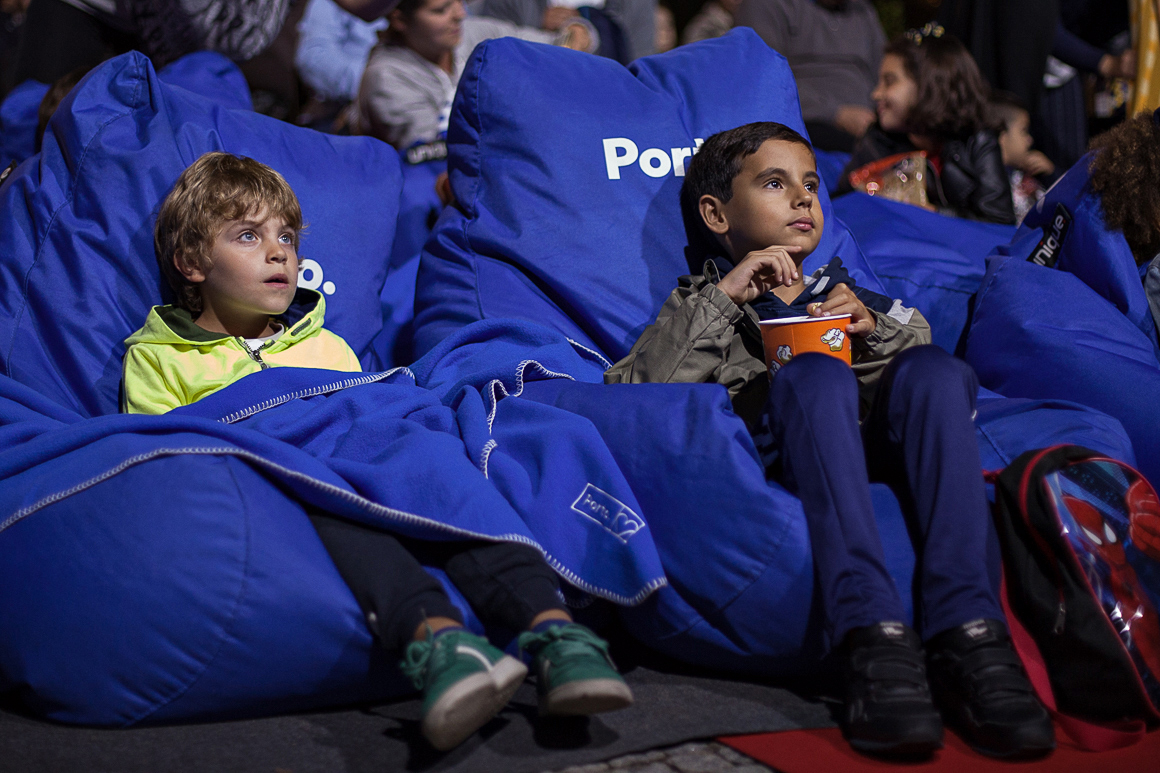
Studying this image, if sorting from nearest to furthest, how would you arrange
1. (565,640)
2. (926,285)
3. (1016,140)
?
1. (565,640)
2. (926,285)
3. (1016,140)

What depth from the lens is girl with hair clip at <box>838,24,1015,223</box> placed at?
346 cm

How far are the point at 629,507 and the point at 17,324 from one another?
51.5 inches

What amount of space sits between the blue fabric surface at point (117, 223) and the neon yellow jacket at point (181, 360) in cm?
10

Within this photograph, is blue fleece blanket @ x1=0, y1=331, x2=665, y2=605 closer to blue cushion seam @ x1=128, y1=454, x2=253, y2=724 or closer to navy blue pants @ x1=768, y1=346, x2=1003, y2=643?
blue cushion seam @ x1=128, y1=454, x2=253, y2=724

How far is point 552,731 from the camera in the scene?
1.47m

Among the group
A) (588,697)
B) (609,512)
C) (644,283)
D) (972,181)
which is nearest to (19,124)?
(644,283)

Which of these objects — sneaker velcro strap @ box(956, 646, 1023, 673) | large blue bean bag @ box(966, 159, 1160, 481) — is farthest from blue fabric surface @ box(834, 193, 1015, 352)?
sneaker velcro strap @ box(956, 646, 1023, 673)

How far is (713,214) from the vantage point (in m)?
2.18

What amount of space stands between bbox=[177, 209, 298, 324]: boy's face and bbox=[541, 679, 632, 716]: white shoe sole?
3.38ft

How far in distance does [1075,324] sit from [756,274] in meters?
0.68

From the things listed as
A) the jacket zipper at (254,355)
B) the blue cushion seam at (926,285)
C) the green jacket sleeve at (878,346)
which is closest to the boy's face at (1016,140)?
the blue cushion seam at (926,285)

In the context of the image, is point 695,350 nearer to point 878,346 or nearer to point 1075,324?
point 878,346

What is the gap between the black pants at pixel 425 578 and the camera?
1447mm

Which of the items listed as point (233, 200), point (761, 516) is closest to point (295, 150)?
point (233, 200)
